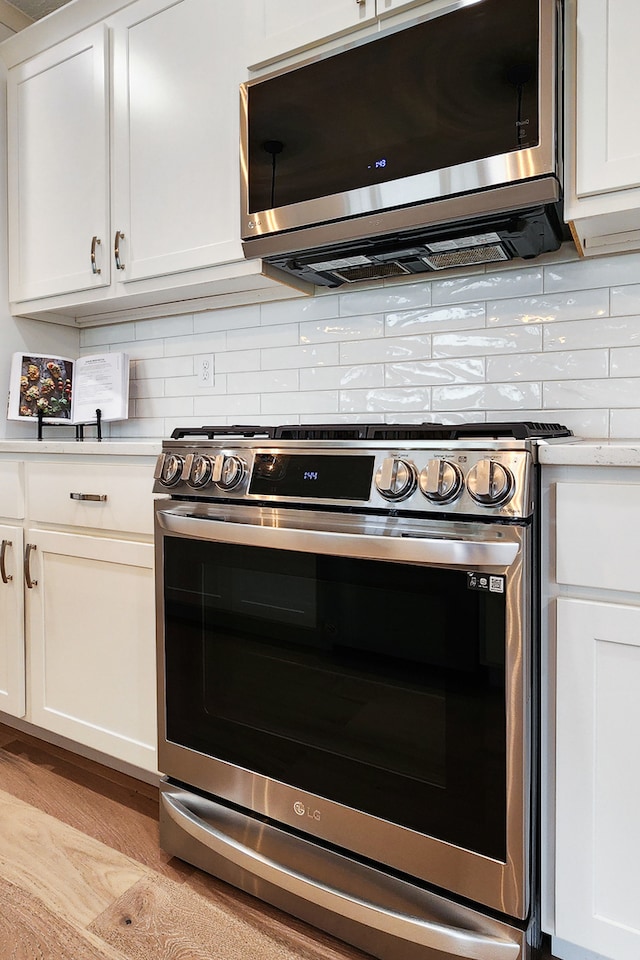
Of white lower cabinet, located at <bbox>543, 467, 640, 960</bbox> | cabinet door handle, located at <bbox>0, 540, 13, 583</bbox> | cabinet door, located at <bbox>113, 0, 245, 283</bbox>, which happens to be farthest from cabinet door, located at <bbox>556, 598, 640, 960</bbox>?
cabinet door handle, located at <bbox>0, 540, 13, 583</bbox>

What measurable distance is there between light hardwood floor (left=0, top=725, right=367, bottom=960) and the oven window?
300mm

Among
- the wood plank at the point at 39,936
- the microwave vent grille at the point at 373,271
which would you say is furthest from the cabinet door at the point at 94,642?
the microwave vent grille at the point at 373,271

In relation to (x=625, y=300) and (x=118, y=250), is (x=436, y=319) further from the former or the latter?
Answer: (x=118, y=250)

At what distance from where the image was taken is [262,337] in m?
2.03

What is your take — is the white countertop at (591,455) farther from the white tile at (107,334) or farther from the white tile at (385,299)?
the white tile at (107,334)

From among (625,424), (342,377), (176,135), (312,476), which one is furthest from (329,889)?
(176,135)

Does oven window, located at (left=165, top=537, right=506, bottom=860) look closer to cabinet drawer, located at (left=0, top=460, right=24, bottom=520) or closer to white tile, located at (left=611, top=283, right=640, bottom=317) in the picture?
cabinet drawer, located at (left=0, top=460, right=24, bottom=520)

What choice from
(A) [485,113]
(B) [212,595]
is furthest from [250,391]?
(A) [485,113]

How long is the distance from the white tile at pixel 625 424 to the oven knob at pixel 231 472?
90 cm

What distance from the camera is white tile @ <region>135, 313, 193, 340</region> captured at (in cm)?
220

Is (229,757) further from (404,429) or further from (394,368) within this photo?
(394,368)

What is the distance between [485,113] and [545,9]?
194mm

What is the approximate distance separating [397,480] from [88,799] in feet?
4.42

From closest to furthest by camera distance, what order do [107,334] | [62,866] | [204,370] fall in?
[62,866] < [204,370] < [107,334]
